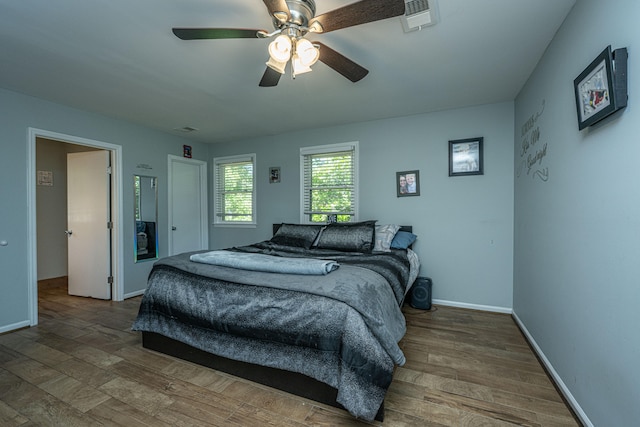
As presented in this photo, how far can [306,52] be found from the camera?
169cm

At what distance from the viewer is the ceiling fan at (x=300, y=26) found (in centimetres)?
142

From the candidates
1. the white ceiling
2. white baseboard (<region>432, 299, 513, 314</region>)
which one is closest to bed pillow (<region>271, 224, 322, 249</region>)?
the white ceiling

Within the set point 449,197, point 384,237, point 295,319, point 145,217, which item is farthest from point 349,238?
point 145,217

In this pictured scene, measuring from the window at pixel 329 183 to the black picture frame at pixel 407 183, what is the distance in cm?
60

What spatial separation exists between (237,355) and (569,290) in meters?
2.24

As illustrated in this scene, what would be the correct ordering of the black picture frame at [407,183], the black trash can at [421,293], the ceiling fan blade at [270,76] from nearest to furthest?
the ceiling fan blade at [270,76] → the black trash can at [421,293] → the black picture frame at [407,183]

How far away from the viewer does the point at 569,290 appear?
1.77 metres

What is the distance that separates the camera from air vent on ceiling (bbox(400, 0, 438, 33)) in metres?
1.69

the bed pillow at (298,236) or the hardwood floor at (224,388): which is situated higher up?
the bed pillow at (298,236)

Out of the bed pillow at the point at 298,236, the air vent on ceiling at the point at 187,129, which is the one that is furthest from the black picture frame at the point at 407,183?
the air vent on ceiling at the point at 187,129

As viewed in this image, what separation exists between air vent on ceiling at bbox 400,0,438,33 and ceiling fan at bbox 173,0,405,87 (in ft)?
1.22

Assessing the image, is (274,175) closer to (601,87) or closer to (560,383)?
(601,87)

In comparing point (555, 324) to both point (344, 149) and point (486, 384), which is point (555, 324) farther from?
point (344, 149)

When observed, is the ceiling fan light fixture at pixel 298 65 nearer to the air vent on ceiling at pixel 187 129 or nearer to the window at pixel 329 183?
the window at pixel 329 183
